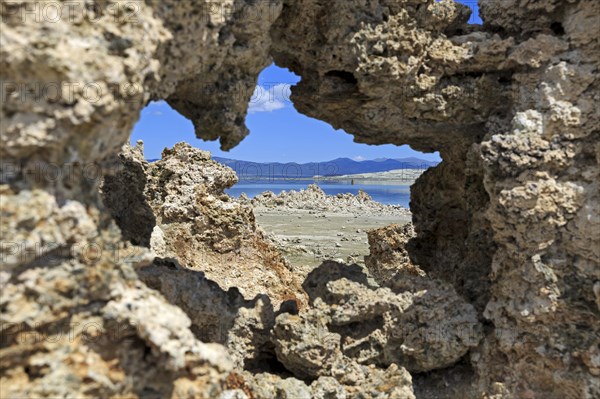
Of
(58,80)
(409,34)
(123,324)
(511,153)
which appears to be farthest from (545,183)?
(58,80)

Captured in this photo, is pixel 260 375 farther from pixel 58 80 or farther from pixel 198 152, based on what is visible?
pixel 198 152

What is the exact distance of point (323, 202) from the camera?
38875 mm

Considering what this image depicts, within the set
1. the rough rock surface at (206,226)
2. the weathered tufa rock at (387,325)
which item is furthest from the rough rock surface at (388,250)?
the weathered tufa rock at (387,325)

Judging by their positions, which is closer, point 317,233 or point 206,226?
point 206,226

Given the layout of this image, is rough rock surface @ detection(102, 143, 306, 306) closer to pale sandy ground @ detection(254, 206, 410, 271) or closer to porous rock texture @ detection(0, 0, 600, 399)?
porous rock texture @ detection(0, 0, 600, 399)

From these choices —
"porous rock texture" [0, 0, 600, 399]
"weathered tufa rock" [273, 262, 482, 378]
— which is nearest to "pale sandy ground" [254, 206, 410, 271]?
"weathered tufa rock" [273, 262, 482, 378]

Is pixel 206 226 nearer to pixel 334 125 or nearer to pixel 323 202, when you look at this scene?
pixel 334 125

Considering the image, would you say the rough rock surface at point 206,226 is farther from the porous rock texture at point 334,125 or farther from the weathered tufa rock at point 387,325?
the weathered tufa rock at point 387,325

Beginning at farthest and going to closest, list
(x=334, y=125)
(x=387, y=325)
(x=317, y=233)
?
(x=317, y=233) → (x=334, y=125) → (x=387, y=325)

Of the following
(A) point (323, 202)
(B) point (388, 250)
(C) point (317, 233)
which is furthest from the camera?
(A) point (323, 202)

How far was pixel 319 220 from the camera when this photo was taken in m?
30.2

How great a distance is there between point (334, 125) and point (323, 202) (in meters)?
31.7

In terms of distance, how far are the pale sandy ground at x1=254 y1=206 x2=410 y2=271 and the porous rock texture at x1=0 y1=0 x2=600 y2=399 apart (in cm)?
681

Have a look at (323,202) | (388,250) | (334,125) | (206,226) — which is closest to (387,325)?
(334,125)
